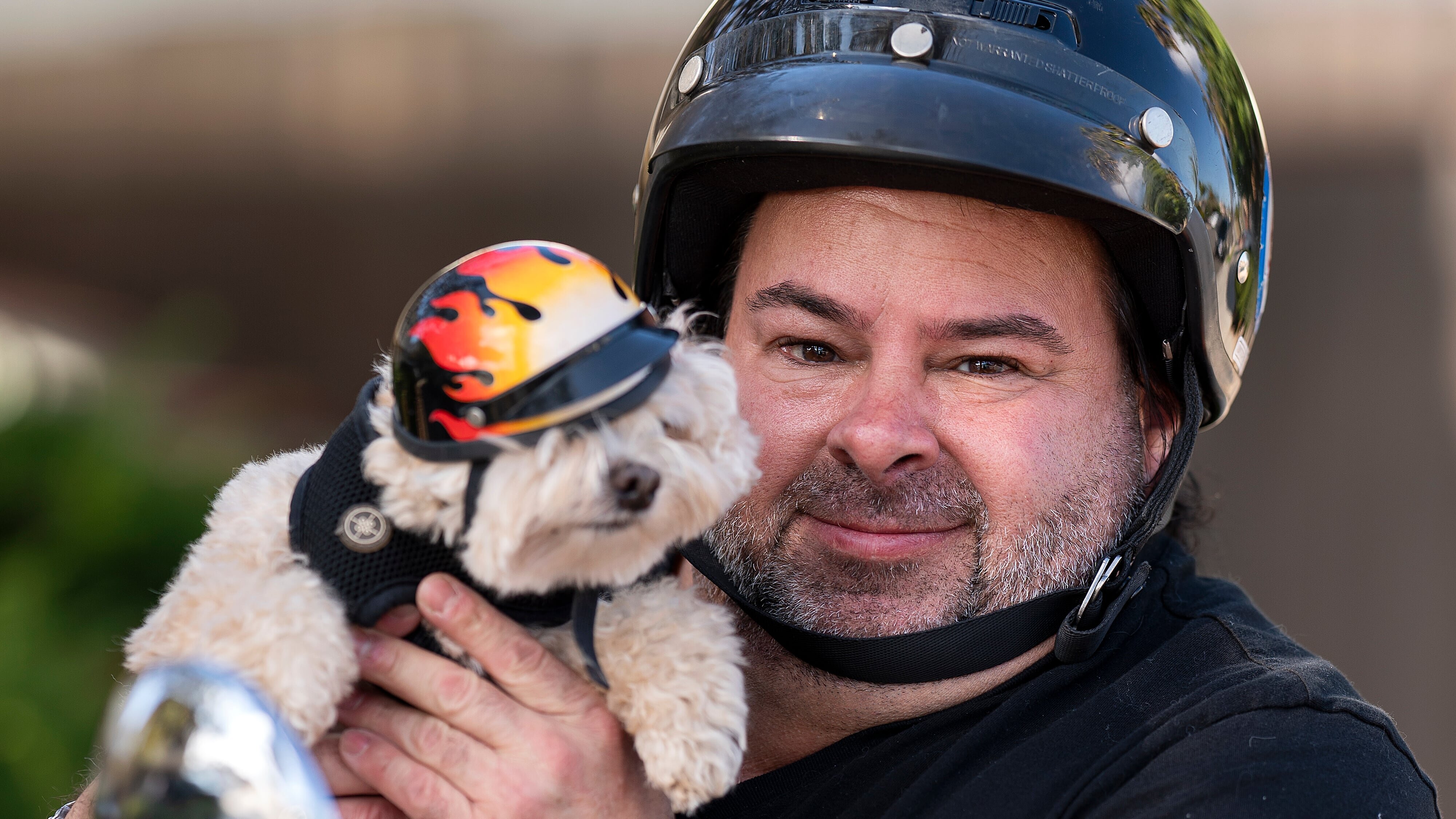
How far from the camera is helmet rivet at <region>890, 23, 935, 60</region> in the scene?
2002mm

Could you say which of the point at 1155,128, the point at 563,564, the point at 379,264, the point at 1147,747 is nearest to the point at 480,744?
the point at 563,564

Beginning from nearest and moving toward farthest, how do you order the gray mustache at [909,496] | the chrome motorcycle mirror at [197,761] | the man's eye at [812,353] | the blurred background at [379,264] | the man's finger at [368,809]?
the chrome motorcycle mirror at [197,761] → the man's finger at [368,809] → the gray mustache at [909,496] → the man's eye at [812,353] → the blurred background at [379,264]

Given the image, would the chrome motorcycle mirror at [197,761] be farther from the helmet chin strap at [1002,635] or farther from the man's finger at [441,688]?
the helmet chin strap at [1002,635]

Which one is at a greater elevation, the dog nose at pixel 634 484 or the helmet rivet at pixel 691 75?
the helmet rivet at pixel 691 75

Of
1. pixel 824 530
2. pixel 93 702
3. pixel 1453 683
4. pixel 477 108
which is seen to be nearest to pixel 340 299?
pixel 477 108

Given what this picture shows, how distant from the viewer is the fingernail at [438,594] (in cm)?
137

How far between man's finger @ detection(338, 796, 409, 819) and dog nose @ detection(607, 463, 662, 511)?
67cm

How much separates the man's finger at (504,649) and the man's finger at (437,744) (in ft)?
0.31

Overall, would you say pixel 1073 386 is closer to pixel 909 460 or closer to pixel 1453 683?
pixel 909 460

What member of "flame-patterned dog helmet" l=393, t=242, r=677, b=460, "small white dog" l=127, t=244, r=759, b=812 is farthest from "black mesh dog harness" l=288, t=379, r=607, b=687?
"flame-patterned dog helmet" l=393, t=242, r=677, b=460

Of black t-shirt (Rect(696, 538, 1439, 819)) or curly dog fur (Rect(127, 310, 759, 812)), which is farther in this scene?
black t-shirt (Rect(696, 538, 1439, 819))

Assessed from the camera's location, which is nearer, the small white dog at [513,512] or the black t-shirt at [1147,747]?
the small white dog at [513,512]

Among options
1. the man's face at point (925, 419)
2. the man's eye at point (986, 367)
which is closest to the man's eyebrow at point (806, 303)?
the man's face at point (925, 419)

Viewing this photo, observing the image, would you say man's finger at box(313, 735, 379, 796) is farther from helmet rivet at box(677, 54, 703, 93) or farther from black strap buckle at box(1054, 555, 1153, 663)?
helmet rivet at box(677, 54, 703, 93)
